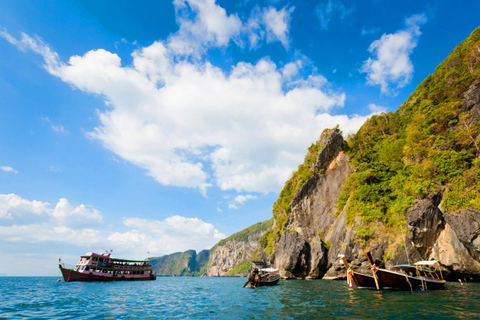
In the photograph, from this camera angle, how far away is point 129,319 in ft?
→ 42.4

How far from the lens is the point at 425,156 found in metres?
35.1

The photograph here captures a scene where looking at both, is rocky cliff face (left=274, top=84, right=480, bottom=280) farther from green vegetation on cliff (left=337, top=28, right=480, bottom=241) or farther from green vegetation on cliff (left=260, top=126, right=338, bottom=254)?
green vegetation on cliff (left=260, top=126, right=338, bottom=254)

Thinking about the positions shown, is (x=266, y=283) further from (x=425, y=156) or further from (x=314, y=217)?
(x=425, y=156)

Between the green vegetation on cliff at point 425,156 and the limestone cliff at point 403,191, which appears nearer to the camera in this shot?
the limestone cliff at point 403,191

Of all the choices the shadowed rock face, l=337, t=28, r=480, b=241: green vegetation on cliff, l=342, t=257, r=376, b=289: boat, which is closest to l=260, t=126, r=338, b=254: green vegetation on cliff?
the shadowed rock face

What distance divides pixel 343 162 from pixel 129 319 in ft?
179

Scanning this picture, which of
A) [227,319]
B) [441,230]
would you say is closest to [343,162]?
[441,230]

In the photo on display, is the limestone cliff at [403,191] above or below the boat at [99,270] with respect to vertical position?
above

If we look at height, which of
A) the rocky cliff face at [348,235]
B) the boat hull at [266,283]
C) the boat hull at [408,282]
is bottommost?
the boat hull at [266,283]

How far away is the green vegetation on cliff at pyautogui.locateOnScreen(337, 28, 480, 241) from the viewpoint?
1126 inches

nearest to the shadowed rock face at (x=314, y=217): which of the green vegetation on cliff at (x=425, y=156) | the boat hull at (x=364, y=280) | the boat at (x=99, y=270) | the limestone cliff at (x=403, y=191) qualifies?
the limestone cliff at (x=403, y=191)

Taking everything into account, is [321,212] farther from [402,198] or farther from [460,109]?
[460,109]

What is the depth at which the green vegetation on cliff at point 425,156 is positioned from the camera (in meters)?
28.6

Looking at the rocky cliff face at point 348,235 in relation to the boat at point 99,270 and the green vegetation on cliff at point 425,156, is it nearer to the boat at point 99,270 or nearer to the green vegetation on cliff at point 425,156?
the green vegetation on cliff at point 425,156
